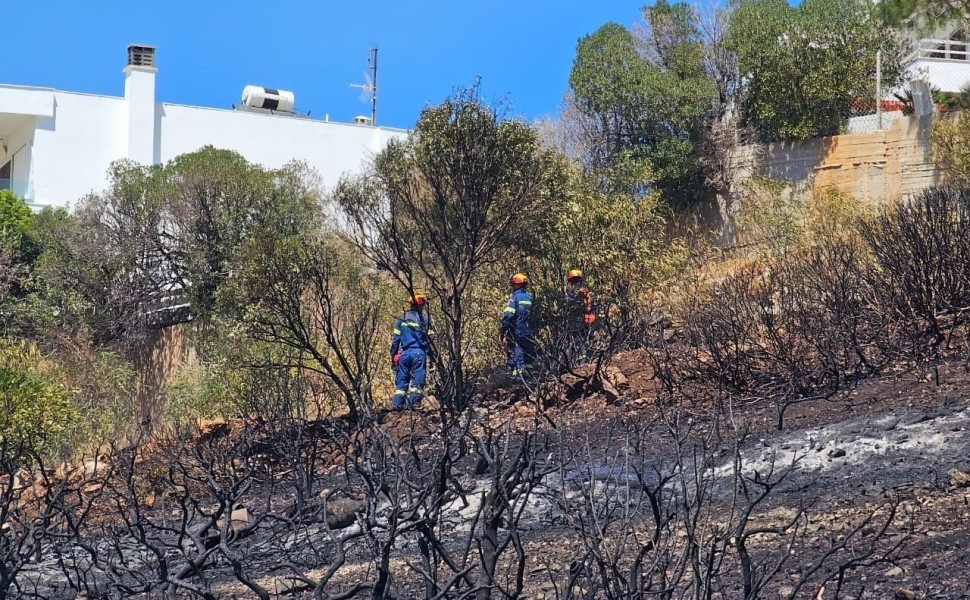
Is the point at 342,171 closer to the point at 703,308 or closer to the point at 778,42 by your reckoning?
the point at 778,42

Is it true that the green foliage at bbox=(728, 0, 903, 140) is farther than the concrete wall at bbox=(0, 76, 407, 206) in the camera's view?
No

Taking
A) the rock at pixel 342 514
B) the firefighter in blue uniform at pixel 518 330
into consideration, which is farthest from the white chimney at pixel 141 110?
the rock at pixel 342 514

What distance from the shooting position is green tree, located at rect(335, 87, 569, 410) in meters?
15.5

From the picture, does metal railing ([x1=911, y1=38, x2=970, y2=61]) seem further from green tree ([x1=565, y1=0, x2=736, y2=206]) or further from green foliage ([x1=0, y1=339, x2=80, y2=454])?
green foliage ([x1=0, y1=339, x2=80, y2=454])

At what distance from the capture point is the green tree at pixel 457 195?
1554 cm

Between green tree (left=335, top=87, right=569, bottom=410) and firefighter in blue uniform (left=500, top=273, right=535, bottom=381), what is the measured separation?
0.58 metres

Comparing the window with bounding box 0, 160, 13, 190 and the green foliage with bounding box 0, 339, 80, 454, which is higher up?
the window with bounding box 0, 160, 13, 190

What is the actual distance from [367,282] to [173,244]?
7468 mm

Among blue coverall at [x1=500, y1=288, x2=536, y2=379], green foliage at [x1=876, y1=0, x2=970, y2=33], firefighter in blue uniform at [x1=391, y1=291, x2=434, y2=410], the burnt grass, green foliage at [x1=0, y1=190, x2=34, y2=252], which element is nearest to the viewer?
the burnt grass

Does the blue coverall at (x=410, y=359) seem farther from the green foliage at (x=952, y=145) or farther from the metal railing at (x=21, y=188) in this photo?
the metal railing at (x=21, y=188)

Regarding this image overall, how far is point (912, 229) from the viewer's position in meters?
12.6

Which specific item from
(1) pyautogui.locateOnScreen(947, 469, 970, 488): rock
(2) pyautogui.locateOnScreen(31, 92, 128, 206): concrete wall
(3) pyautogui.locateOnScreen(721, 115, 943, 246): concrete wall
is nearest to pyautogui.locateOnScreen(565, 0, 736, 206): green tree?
(3) pyautogui.locateOnScreen(721, 115, 943, 246): concrete wall

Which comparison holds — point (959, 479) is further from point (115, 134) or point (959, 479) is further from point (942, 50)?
point (115, 134)

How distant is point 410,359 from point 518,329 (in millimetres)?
1323
